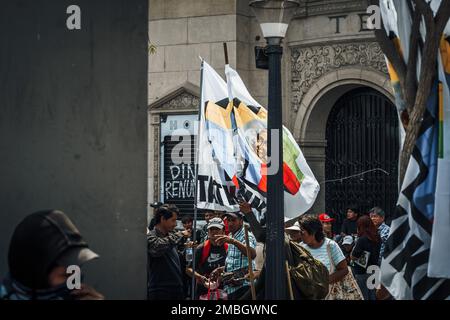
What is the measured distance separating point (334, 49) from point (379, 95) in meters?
1.22

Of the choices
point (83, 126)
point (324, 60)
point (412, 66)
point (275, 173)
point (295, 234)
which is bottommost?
point (295, 234)

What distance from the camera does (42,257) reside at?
A: 4.60 metres

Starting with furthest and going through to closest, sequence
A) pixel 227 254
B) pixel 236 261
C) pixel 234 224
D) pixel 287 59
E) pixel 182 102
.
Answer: pixel 182 102 → pixel 287 59 → pixel 234 224 → pixel 227 254 → pixel 236 261

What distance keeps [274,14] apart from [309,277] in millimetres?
2483

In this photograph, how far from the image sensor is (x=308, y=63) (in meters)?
22.6

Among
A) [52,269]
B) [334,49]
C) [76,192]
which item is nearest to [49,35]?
[76,192]

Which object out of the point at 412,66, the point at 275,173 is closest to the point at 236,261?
the point at 275,173

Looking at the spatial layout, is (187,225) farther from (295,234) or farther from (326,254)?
(326,254)

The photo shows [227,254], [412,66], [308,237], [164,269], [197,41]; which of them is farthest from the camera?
[197,41]

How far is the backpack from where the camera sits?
1097 cm

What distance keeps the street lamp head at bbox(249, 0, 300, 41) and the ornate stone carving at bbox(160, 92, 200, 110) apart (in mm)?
12443

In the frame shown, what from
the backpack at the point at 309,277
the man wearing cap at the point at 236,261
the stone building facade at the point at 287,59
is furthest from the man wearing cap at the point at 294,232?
the stone building facade at the point at 287,59

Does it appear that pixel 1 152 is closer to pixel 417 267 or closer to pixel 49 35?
pixel 49 35

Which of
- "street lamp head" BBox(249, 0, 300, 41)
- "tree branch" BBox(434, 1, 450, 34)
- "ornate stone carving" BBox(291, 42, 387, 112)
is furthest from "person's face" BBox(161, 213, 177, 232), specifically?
"ornate stone carving" BBox(291, 42, 387, 112)
